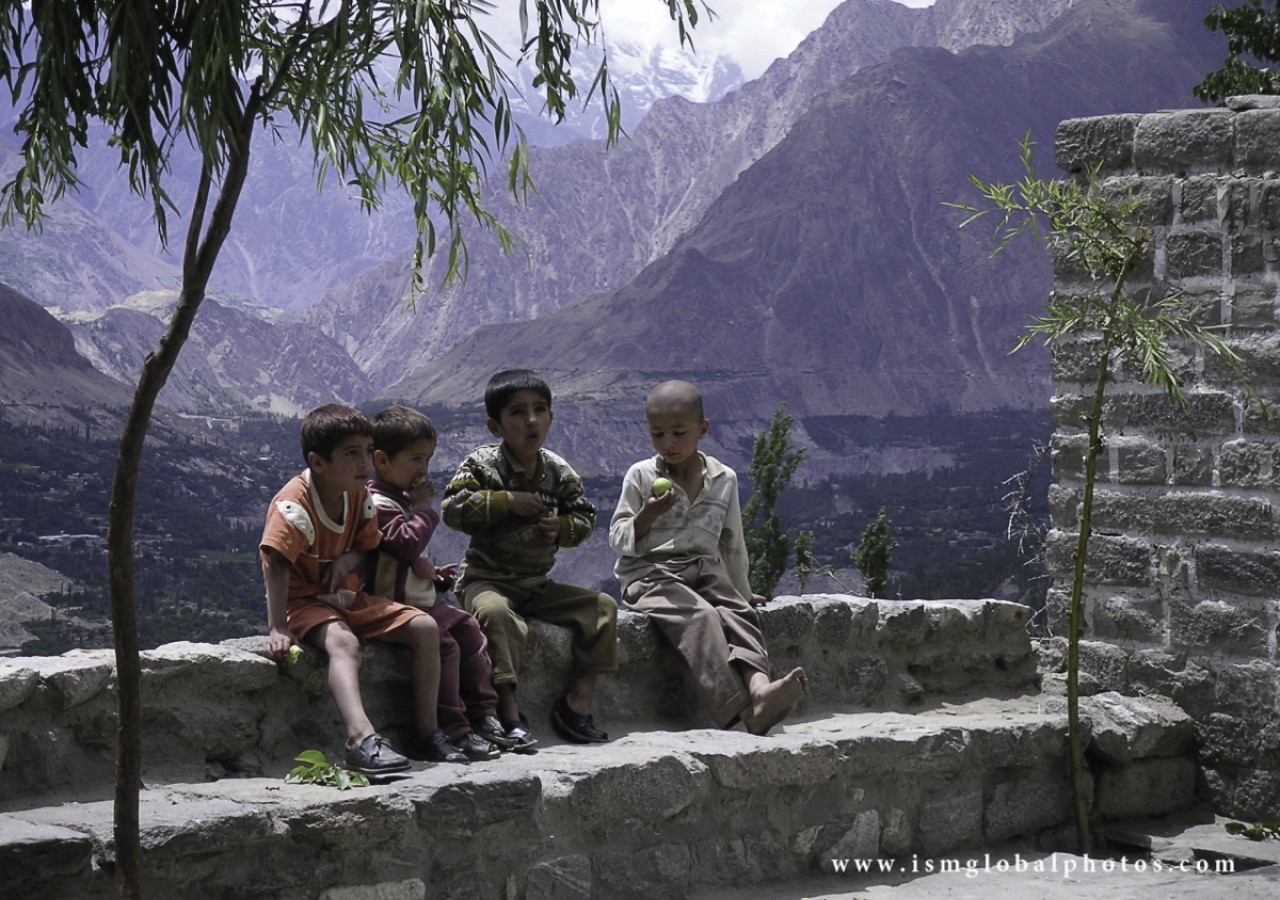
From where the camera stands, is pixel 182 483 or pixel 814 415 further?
pixel 814 415

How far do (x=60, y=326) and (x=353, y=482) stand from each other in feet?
247

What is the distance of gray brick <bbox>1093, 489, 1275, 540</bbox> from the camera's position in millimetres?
5098

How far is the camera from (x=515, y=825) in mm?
3484

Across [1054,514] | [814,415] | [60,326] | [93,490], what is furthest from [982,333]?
[1054,514]

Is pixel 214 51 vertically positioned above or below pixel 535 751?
above

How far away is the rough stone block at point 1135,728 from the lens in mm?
5152

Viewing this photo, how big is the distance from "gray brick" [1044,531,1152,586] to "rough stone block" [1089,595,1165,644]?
0.08 meters

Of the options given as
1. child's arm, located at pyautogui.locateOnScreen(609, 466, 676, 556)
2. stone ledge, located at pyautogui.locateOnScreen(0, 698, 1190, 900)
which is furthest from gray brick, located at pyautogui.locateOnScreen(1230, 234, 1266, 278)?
child's arm, located at pyautogui.locateOnScreen(609, 466, 676, 556)

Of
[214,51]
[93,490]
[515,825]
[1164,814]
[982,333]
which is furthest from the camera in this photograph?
[982,333]

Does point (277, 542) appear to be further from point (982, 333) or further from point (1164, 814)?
point (982, 333)

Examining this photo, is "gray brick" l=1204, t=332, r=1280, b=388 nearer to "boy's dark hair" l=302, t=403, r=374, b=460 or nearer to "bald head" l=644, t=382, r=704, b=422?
"bald head" l=644, t=382, r=704, b=422

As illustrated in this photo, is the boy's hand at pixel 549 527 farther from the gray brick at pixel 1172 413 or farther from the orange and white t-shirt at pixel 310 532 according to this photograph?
the gray brick at pixel 1172 413

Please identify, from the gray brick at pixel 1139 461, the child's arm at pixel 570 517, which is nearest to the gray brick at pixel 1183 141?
the gray brick at pixel 1139 461

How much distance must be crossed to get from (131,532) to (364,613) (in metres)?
1.27
